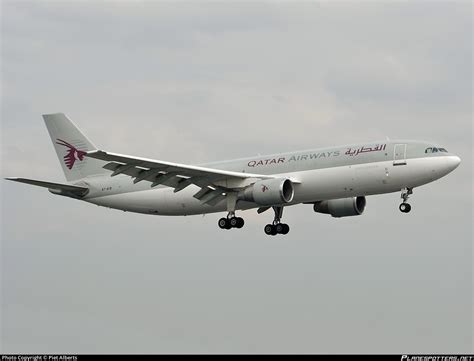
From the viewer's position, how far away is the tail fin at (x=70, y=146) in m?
71.4

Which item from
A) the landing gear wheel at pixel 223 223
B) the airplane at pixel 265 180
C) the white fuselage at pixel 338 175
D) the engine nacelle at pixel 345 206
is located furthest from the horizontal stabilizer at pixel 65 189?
the engine nacelle at pixel 345 206

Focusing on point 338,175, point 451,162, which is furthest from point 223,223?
point 451,162

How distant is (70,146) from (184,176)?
1160cm

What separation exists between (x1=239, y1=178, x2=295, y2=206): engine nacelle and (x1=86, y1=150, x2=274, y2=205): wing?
116cm

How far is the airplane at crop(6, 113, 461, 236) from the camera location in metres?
60.8

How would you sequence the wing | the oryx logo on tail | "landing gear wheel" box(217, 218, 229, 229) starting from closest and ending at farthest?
1. the wing
2. "landing gear wheel" box(217, 218, 229, 229)
3. the oryx logo on tail

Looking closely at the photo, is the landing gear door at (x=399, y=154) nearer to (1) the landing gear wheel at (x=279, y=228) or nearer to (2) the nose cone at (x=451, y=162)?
(2) the nose cone at (x=451, y=162)

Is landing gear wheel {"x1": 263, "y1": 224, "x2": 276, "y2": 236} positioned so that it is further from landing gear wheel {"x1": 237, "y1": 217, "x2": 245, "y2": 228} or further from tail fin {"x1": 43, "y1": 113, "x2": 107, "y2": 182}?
tail fin {"x1": 43, "y1": 113, "x2": 107, "y2": 182}

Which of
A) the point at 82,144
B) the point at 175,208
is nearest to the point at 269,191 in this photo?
the point at 175,208

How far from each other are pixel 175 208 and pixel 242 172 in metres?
4.71

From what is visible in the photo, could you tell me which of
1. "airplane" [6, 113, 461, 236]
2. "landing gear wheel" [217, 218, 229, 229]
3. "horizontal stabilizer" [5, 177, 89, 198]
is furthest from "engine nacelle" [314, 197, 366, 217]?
"horizontal stabilizer" [5, 177, 89, 198]

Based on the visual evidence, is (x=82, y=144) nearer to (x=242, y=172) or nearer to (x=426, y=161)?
(x=242, y=172)

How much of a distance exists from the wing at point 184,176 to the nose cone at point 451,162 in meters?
9.87

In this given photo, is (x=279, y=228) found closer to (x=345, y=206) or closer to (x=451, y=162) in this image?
(x=345, y=206)
